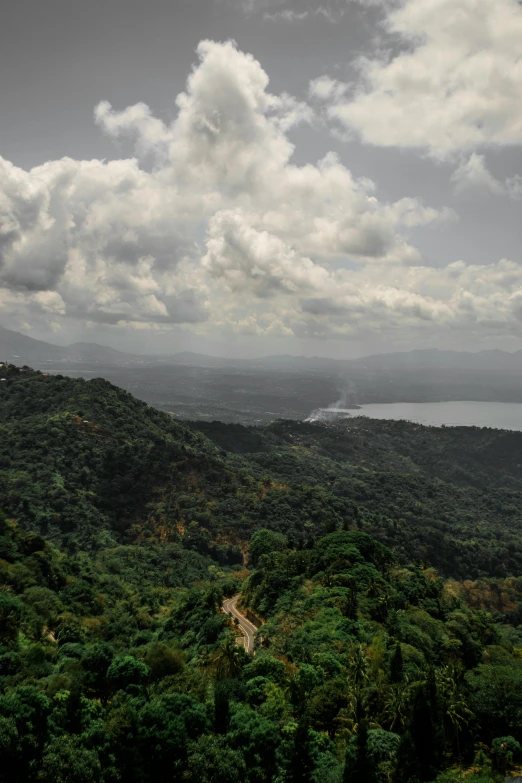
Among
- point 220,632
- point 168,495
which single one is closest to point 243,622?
point 220,632

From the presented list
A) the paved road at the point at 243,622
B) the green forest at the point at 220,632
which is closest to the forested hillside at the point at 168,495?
the green forest at the point at 220,632

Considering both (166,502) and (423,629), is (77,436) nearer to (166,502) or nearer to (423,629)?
(166,502)

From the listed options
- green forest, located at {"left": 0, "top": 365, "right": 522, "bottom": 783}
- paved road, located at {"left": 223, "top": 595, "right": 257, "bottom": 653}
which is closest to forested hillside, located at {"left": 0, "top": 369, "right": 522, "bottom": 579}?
green forest, located at {"left": 0, "top": 365, "right": 522, "bottom": 783}

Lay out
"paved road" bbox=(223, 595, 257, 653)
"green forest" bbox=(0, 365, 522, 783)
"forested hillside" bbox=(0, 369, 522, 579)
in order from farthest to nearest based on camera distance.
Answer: "forested hillside" bbox=(0, 369, 522, 579) < "paved road" bbox=(223, 595, 257, 653) < "green forest" bbox=(0, 365, 522, 783)

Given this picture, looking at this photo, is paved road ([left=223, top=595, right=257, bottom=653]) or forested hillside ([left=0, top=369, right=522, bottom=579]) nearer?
paved road ([left=223, top=595, right=257, bottom=653])

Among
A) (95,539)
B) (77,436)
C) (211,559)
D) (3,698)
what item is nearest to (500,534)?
(211,559)

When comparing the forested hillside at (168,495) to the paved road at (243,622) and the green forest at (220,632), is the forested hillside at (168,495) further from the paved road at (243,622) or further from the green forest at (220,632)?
the paved road at (243,622)

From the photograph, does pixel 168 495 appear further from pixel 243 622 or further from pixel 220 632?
pixel 220 632

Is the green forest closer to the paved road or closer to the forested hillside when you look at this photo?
the forested hillside
